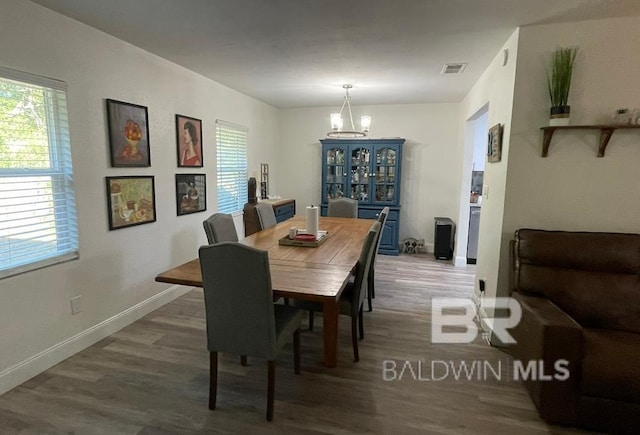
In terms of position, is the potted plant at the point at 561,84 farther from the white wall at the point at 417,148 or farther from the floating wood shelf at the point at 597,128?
the white wall at the point at 417,148

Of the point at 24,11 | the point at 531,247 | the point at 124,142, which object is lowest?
the point at 531,247

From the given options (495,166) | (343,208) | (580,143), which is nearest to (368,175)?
(343,208)

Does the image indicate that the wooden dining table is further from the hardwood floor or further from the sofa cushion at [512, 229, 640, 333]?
the sofa cushion at [512, 229, 640, 333]

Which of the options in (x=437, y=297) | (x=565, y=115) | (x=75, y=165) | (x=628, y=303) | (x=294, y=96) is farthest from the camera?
(x=294, y=96)

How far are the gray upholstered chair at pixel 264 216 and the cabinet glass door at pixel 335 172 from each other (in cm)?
205

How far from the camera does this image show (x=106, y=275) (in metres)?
2.87

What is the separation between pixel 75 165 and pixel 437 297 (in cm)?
359

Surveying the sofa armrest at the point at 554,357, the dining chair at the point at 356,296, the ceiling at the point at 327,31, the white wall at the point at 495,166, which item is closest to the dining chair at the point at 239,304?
the dining chair at the point at 356,296

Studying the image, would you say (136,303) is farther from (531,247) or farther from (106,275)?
(531,247)

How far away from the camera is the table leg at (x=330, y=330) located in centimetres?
210

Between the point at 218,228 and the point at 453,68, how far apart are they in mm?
2784

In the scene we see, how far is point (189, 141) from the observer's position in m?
3.78

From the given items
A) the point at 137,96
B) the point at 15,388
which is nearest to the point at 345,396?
the point at 15,388

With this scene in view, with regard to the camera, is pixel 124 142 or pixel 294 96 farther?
pixel 294 96
